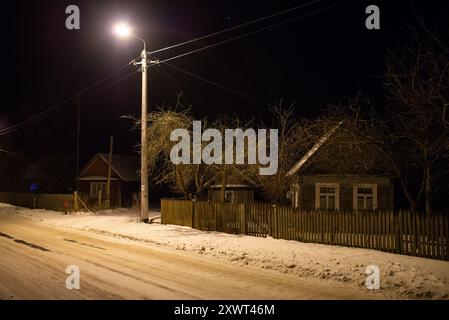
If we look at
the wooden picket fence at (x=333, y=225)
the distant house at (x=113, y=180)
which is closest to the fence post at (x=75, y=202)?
the distant house at (x=113, y=180)

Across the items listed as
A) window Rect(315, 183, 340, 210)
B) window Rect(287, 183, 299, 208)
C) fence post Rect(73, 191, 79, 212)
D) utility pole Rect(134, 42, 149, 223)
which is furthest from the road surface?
fence post Rect(73, 191, 79, 212)

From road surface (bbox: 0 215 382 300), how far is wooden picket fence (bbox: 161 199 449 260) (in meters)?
4.23

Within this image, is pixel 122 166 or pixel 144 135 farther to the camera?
pixel 122 166

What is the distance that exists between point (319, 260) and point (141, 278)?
476 centimetres

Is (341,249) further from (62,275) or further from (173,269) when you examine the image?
(62,275)

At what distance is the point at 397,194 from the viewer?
83.1 ft

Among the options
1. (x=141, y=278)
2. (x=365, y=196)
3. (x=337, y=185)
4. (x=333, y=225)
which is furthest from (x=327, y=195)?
(x=141, y=278)

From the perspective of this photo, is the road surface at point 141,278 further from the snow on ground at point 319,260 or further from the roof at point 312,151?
the roof at point 312,151

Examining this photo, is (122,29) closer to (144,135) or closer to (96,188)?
(144,135)

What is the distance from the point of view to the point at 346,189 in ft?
76.7

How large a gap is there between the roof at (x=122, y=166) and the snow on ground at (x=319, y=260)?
26.7 meters

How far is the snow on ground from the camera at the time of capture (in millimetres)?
8750

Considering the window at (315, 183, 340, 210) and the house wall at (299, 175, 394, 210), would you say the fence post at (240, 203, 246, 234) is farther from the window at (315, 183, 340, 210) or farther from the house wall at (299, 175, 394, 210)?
the window at (315, 183, 340, 210)

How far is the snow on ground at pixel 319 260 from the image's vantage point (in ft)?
28.7
